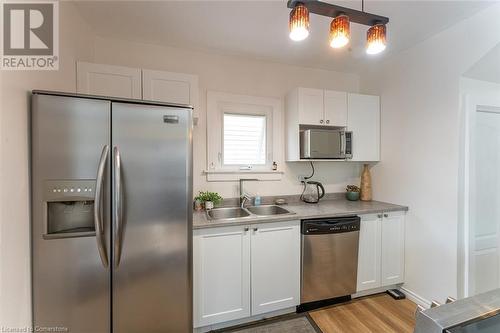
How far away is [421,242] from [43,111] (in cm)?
322

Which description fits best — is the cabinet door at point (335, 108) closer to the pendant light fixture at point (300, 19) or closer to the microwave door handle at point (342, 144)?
the microwave door handle at point (342, 144)

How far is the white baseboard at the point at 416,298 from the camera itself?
213cm

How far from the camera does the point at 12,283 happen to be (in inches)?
43.1

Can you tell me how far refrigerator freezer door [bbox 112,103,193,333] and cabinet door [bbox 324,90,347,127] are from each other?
1644 millimetres

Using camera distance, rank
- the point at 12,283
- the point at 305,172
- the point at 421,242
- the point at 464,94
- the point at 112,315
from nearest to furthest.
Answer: the point at 12,283
the point at 112,315
the point at 464,94
the point at 421,242
the point at 305,172

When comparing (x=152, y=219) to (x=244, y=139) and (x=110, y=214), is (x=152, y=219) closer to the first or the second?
(x=110, y=214)

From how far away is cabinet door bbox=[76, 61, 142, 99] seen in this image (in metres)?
1.78

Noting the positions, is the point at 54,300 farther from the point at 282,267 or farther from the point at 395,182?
the point at 395,182

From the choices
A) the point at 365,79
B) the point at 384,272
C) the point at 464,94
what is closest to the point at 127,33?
the point at 365,79

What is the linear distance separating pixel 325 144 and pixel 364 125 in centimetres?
62

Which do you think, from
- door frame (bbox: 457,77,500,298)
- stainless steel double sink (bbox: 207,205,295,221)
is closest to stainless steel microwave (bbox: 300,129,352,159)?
stainless steel double sink (bbox: 207,205,295,221)

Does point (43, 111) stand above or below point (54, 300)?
above

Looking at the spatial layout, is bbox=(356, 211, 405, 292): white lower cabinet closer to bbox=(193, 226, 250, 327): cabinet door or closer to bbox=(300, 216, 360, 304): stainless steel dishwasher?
bbox=(300, 216, 360, 304): stainless steel dishwasher
